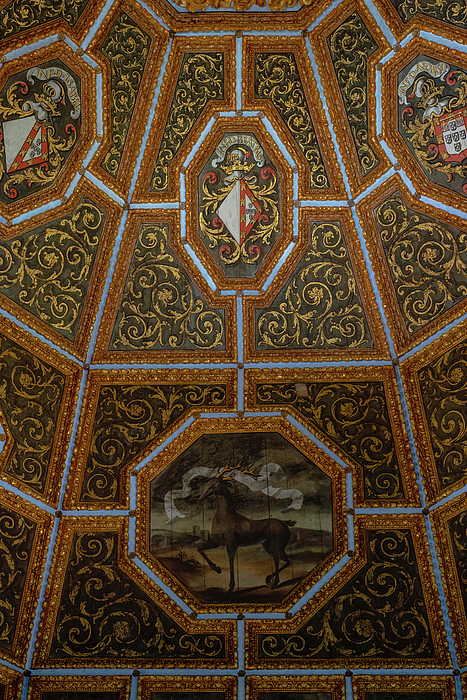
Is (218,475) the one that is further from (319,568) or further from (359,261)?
(359,261)

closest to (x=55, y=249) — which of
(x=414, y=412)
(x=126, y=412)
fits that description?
(x=126, y=412)

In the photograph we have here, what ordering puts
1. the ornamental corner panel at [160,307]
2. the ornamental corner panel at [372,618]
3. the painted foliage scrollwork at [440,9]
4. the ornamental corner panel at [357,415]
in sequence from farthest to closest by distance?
the ornamental corner panel at [160,307] < the ornamental corner panel at [357,415] < the ornamental corner panel at [372,618] < the painted foliage scrollwork at [440,9]

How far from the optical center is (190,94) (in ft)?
29.8

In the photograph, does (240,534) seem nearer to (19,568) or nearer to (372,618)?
(372,618)

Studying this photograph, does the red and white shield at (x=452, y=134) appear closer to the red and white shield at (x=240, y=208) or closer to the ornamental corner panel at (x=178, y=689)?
the red and white shield at (x=240, y=208)

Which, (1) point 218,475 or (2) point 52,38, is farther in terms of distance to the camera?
(1) point 218,475

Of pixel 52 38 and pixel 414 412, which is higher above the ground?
pixel 52 38

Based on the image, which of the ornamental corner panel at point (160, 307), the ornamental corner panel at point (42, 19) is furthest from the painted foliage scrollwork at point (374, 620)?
the ornamental corner panel at point (42, 19)

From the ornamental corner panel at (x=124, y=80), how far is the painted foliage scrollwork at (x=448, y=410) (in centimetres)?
425

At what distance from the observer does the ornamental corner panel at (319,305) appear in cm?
934

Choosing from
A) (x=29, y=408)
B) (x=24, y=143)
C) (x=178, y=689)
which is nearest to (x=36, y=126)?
(x=24, y=143)

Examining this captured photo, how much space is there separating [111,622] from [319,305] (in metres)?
4.40

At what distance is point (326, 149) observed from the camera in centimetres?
922

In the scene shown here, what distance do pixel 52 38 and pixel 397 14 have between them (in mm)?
3736
